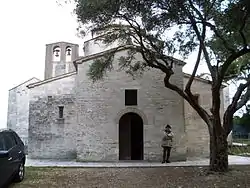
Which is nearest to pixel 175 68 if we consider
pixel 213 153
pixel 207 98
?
pixel 207 98

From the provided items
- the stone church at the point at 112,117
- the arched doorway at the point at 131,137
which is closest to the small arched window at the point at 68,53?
the stone church at the point at 112,117

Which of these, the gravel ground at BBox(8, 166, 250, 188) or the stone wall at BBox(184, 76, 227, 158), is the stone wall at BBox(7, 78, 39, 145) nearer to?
the stone wall at BBox(184, 76, 227, 158)

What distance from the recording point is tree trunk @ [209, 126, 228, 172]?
1222cm

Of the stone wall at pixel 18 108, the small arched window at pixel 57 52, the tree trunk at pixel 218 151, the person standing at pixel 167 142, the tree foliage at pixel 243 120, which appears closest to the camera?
A: the tree trunk at pixel 218 151

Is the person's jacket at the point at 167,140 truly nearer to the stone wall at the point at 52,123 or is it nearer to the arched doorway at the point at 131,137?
the arched doorway at the point at 131,137

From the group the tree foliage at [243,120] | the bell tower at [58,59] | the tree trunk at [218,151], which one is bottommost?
the tree trunk at [218,151]

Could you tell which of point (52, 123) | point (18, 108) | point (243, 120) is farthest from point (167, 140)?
point (243, 120)

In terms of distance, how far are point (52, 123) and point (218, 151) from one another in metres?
11.5

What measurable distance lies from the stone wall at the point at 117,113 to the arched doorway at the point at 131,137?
134cm

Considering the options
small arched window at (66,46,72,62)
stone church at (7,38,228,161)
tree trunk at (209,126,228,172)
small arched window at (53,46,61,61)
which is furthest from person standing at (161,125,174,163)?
small arched window at (53,46,61,61)

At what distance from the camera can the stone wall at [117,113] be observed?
18.2 metres

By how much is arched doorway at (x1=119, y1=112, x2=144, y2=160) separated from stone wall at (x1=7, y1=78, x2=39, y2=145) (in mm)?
10433

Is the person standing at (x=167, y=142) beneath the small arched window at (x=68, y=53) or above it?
beneath

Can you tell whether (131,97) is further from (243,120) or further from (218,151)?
(243,120)
